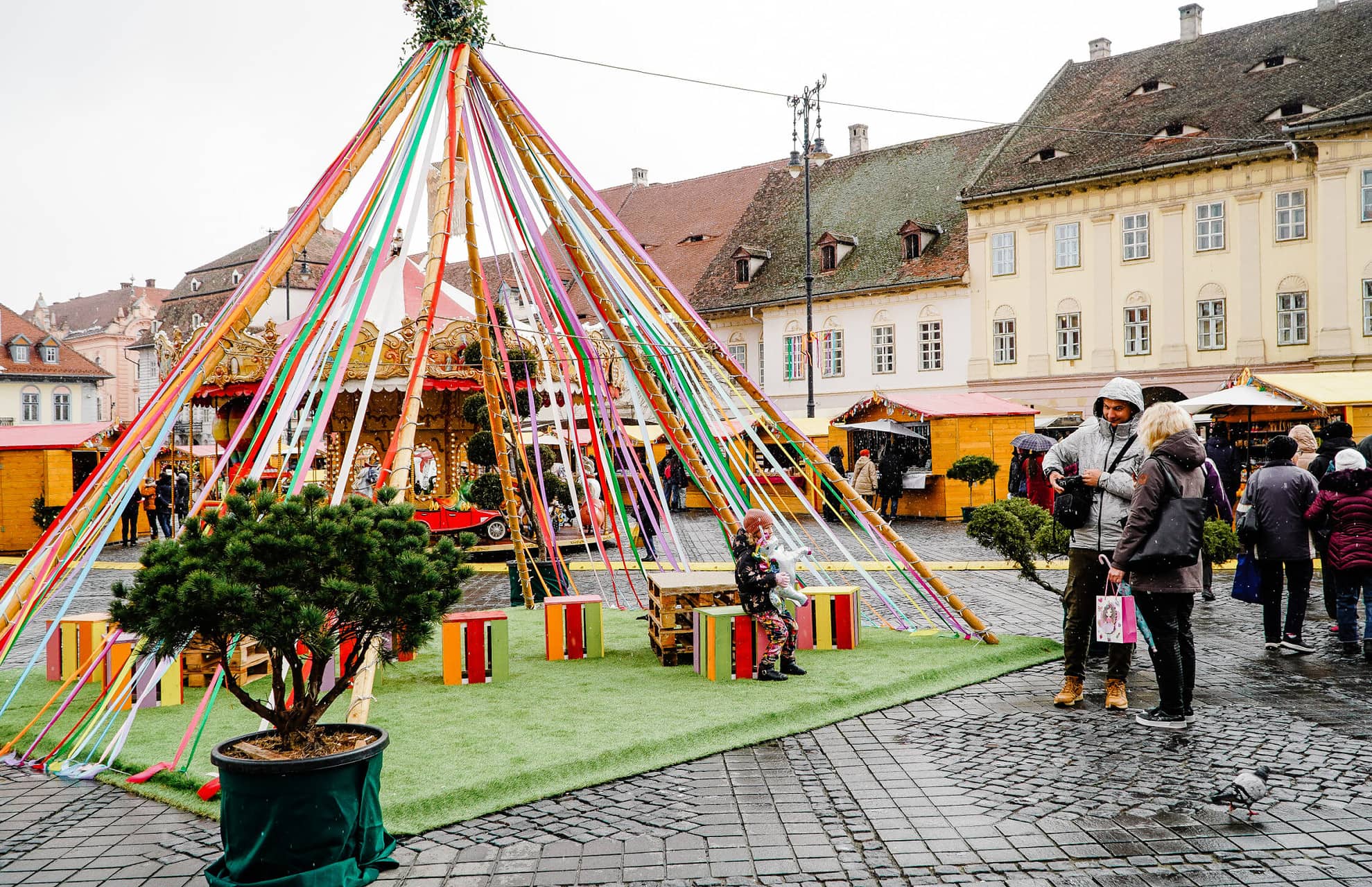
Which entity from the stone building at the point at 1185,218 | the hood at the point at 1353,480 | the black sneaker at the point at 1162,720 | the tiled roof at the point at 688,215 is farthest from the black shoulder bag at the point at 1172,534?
the tiled roof at the point at 688,215

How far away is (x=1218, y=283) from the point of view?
29875 millimetres

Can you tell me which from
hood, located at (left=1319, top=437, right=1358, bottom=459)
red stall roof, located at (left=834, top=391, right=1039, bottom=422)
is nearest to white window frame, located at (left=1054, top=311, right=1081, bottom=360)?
red stall roof, located at (left=834, top=391, right=1039, bottom=422)

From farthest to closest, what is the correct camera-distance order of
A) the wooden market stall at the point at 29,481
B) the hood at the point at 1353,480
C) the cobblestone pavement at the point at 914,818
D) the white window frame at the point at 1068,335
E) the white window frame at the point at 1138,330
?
the white window frame at the point at 1068,335, the white window frame at the point at 1138,330, the wooden market stall at the point at 29,481, the hood at the point at 1353,480, the cobblestone pavement at the point at 914,818

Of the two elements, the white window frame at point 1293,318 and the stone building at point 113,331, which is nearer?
the white window frame at point 1293,318

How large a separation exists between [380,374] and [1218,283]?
73.2 ft

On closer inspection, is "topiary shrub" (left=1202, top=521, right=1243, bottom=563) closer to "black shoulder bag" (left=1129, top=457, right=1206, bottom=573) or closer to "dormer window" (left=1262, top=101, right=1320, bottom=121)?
"black shoulder bag" (left=1129, top=457, right=1206, bottom=573)

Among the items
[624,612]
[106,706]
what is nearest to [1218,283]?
[624,612]

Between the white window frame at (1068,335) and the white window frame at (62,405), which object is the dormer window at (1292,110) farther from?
the white window frame at (62,405)

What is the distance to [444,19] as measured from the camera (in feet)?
28.2

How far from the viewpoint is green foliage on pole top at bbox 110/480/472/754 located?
4.32 m

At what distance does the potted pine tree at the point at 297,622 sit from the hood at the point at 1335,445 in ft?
29.8

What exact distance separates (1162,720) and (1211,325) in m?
26.2

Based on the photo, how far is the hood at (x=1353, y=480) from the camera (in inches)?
345

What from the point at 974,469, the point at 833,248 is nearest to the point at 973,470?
the point at 974,469
